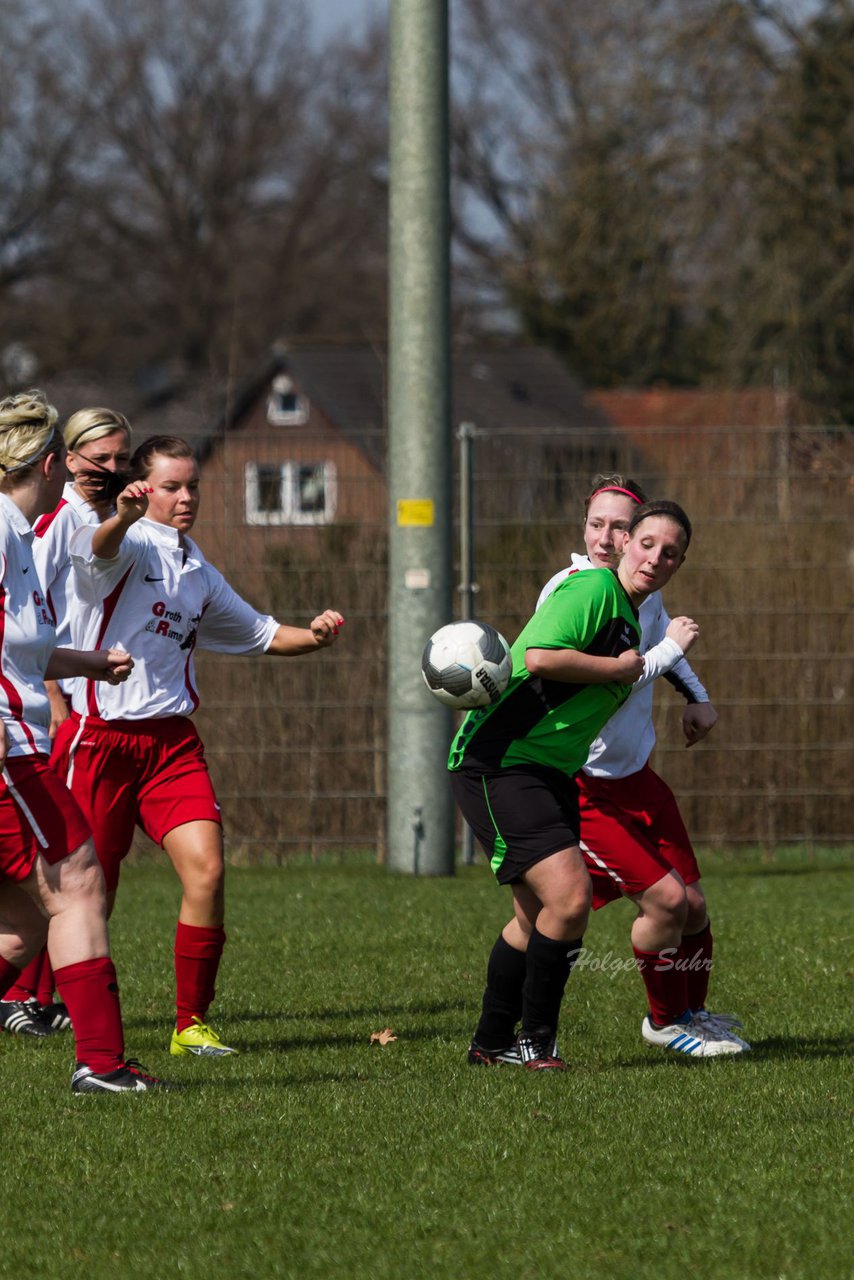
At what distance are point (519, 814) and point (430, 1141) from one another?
1201mm

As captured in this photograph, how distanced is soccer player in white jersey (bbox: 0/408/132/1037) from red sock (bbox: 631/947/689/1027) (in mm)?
2151

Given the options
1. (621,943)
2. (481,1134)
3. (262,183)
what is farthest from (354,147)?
(481,1134)

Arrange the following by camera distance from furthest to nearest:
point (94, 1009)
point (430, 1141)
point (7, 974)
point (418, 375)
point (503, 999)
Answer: point (418, 375) < point (7, 974) < point (503, 999) < point (94, 1009) < point (430, 1141)

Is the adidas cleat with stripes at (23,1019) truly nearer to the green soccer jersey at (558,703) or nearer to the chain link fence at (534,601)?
the green soccer jersey at (558,703)

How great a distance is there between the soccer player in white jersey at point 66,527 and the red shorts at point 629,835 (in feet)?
6.28

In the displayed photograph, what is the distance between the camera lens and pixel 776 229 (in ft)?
84.6

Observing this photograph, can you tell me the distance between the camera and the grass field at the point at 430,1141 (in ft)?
14.1

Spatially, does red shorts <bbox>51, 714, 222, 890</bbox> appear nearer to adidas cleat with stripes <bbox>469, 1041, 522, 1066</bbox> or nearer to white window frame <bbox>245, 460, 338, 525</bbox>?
adidas cleat with stripes <bbox>469, 1041, 522, 1066</bbox>

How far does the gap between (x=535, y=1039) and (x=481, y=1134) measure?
93 cm

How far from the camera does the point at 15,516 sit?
5.65m

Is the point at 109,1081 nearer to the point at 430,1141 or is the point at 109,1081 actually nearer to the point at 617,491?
the point at 430,1141

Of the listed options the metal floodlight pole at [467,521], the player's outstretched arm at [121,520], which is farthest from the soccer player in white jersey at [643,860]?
the metal floodlight pole at [467,521]

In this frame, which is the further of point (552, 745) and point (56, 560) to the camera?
point (552, 745)

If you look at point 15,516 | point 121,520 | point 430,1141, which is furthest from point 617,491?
point 430,1141
